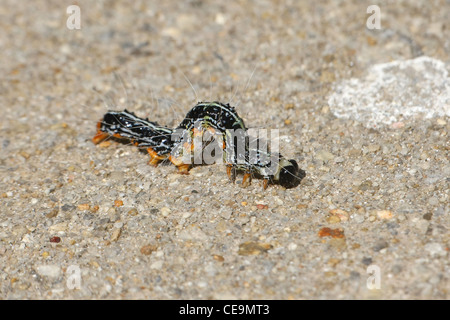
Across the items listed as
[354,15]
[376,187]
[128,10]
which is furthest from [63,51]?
[376,187]

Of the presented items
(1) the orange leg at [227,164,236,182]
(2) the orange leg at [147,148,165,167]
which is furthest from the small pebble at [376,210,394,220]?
(2) the orange leg at [147,148,165,167]

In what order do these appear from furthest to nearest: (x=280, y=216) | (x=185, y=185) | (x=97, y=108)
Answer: (x=97, y=108) → (x=185, y=185) → (x=280, y=216)

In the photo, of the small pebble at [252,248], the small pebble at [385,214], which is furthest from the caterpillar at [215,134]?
the small pebble at [385,214]

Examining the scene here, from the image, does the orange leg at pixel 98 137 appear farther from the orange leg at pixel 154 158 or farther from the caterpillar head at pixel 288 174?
the caterpillar head at pixel 288 174

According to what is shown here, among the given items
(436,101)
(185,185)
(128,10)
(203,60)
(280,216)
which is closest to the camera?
(280,216)

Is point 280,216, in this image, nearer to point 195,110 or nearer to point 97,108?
point 195,110

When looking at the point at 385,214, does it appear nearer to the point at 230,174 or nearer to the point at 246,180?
the point at 246,180
